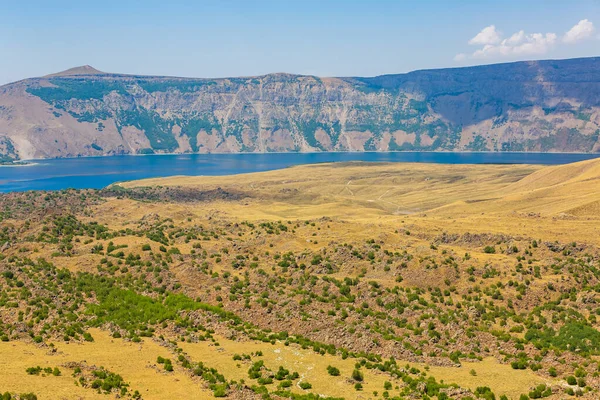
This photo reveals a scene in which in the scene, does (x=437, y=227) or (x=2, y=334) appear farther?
(x=437, y=227)

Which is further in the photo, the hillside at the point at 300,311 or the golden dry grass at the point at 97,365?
the hillside at the point at 300,311

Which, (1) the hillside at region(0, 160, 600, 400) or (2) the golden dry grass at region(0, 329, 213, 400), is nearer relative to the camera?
(2) the golden dry grass at region(0, 329, 213, 400)

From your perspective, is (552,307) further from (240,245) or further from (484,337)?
(240,245)

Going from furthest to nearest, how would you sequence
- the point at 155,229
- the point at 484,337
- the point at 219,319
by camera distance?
the point at 155,229
the point at 219,319
the point at 484,337

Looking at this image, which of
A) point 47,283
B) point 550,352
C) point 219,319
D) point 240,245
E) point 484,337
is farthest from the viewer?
point 240,245

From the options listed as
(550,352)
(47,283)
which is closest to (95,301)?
(47,283)

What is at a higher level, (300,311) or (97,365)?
(97,365)

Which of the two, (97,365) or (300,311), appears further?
(300,311)
